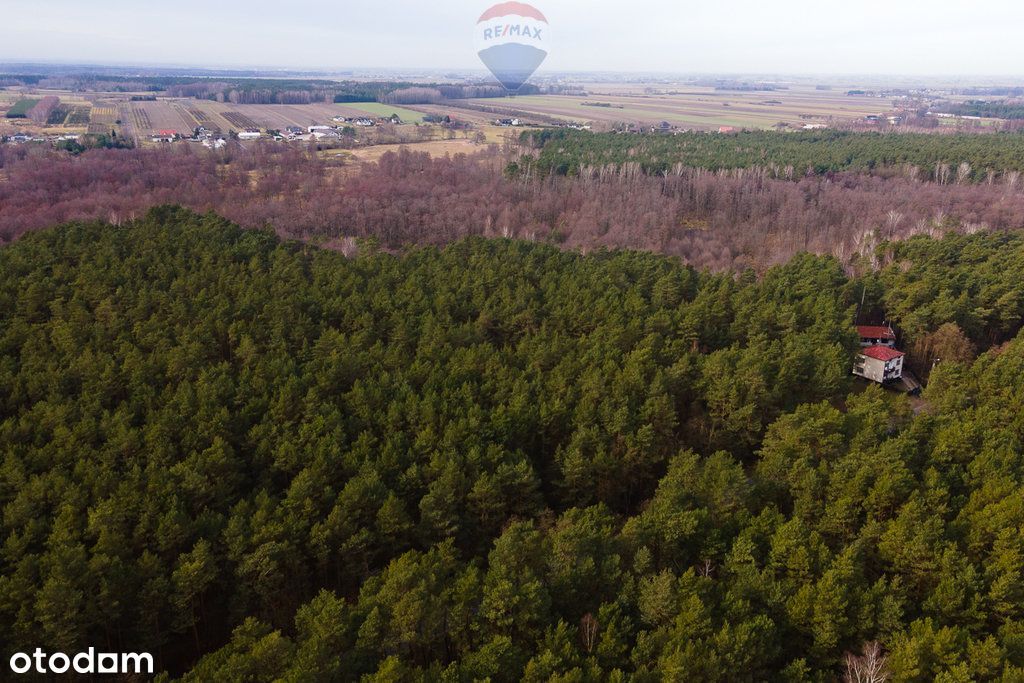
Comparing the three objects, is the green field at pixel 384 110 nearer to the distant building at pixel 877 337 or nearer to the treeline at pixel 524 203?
the treeline at pixel 524 203

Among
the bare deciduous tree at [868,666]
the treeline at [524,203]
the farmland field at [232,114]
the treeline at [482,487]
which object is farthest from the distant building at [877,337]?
the farmland field at [232,114]

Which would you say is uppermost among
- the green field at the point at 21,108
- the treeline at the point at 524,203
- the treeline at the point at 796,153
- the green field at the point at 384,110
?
the green field at the point at 384,110

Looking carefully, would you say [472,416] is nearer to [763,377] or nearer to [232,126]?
[763,377]

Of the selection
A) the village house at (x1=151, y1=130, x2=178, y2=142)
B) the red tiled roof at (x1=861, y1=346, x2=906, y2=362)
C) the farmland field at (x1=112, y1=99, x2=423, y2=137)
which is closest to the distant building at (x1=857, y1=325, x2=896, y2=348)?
the red tiled roof at (x1=861, y1=346, x2=906, y2=362)

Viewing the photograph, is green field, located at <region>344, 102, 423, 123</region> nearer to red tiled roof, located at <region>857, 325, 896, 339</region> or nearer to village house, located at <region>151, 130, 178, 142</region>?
village house, located at <region>151, 130, 178, 142</region>

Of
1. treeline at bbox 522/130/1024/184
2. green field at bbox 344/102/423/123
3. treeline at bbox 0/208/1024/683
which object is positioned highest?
green field at bbox 344/102/423/123

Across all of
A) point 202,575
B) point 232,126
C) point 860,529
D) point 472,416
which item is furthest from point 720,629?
point 232,126

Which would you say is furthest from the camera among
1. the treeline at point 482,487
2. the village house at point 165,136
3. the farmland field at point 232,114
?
the farmland field at point 232,114
